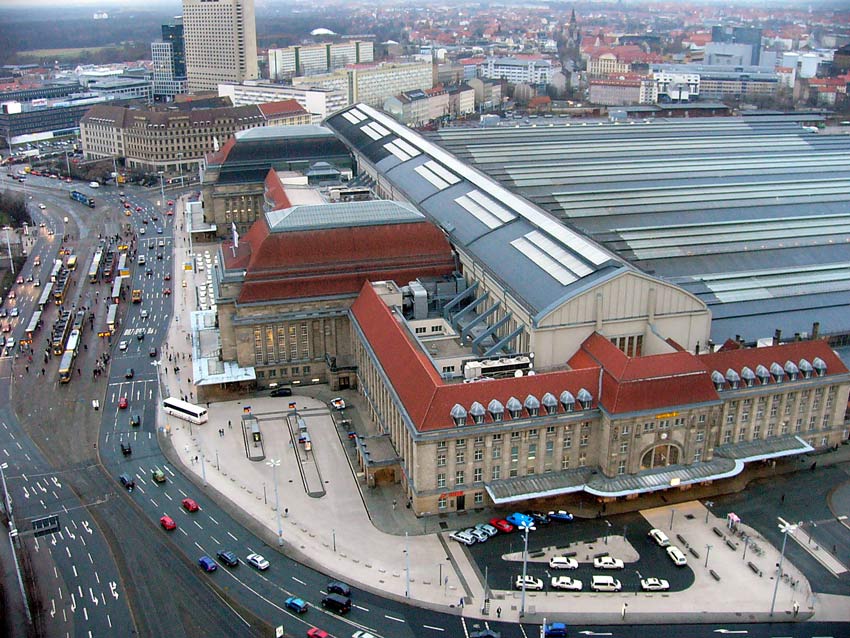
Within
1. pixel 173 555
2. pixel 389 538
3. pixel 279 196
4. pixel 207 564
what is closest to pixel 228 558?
pixel 207 564

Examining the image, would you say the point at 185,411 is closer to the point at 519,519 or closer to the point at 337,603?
the point at 337,603

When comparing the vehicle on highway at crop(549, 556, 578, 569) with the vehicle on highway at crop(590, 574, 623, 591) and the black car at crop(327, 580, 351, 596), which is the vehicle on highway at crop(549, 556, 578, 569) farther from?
the black car at crop(327, 580, 351, 596)

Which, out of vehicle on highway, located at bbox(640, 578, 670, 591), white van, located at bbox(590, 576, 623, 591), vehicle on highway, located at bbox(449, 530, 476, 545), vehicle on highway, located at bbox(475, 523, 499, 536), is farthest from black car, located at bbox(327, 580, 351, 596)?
vehicle on highway, located at bbox(640, 578, 670, 591)

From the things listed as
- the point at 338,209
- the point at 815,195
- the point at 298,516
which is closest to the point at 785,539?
the point at 298,516

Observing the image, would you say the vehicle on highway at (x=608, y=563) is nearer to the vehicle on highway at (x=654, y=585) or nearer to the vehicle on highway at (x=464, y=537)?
the vehicle on highway at (x=654, y=585)

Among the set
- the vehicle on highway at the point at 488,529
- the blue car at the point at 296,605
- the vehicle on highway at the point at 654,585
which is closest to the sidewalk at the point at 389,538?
the vehicle on highway at the point at 654,585

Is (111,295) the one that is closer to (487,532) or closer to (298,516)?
(298,516)
